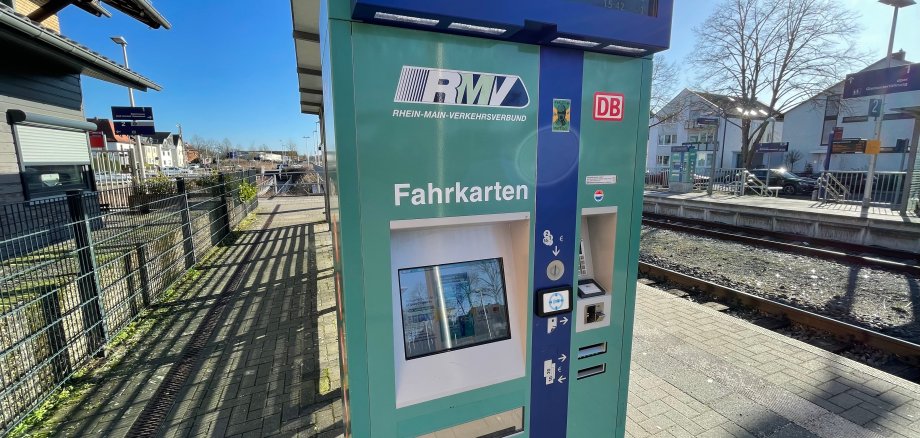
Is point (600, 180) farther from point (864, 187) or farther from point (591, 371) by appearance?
point (864, 187)

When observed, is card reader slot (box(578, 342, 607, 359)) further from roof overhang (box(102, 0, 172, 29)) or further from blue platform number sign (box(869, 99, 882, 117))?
blue platform number sign (box(869, 99, 882, 117))

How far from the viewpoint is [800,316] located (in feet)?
15.7

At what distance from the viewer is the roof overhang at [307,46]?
3.21m

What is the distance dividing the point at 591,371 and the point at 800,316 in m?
4.43

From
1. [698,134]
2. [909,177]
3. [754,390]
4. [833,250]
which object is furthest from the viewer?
[698,134]

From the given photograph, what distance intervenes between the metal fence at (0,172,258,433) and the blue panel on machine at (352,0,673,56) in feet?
12.5

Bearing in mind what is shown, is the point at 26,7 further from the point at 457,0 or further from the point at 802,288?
the point at 802,288

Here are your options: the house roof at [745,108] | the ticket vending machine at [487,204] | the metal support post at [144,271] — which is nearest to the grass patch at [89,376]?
the metal support post at [144,271]

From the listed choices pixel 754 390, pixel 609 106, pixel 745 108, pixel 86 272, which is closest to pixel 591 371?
pixel 609 106

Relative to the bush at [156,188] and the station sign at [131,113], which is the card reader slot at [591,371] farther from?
the station sign at [131,113]

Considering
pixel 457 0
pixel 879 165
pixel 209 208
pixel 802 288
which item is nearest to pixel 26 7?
pixel 209 208

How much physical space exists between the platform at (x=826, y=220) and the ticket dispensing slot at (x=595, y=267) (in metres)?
9.20

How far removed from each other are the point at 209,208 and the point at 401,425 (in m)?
9.03

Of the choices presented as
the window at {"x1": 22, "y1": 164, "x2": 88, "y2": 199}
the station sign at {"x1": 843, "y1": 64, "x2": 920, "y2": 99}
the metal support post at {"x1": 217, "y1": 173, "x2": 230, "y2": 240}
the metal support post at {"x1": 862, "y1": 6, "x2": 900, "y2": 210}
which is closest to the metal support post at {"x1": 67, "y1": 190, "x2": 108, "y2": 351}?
the window at {"x1": 22, "y1": 164, "x2": 88, "y2": 199}
